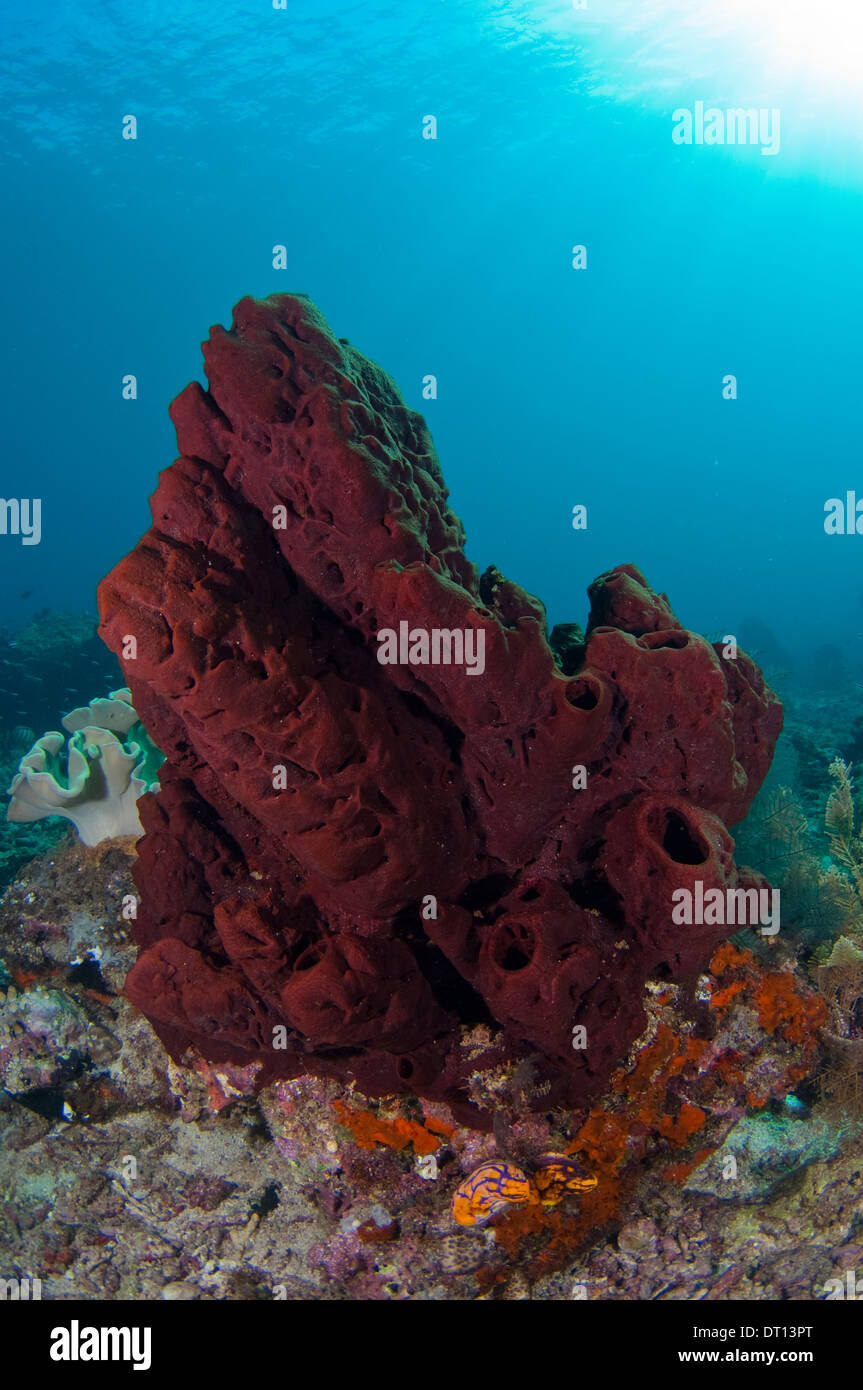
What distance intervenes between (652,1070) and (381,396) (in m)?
4.23

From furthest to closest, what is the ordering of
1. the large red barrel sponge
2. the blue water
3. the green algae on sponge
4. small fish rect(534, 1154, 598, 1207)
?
1. the blue water
2. the green algae on sponge
3. small fish rect(534, 1154, 598, 1207)
4. the large red barrel sponge

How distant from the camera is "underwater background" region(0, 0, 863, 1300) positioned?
3.73 meters

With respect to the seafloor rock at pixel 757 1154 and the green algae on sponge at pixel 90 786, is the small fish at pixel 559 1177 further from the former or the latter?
the green algae on sponge at pixel 90 786

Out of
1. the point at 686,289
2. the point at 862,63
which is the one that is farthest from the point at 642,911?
the point at 686,289

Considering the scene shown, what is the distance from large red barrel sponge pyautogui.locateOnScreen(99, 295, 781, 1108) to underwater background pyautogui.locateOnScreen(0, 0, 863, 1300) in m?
0.35

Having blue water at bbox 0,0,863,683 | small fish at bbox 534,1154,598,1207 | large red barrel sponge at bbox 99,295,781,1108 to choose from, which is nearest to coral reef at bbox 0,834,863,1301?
small fish at bbox 534,1154,598,1207

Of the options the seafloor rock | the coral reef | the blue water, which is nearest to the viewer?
the coral reef

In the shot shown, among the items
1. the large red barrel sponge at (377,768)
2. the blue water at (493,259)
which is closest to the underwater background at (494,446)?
the large red barrel sponge at (377,768)

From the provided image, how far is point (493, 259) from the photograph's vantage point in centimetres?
8862

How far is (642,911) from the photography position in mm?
3287

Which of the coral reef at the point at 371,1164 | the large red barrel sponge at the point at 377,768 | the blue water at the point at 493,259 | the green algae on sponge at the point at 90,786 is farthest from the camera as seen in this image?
the blue water at the point at 493,259

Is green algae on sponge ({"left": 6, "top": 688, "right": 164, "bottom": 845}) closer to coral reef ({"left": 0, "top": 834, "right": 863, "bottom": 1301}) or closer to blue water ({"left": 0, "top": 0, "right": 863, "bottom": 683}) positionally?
coral reef ({"left": 0, "top": 834, "right": 863, "bottom": 1301})

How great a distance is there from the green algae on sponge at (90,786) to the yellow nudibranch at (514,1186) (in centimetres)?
343

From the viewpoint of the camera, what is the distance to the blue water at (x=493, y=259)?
132 ft
